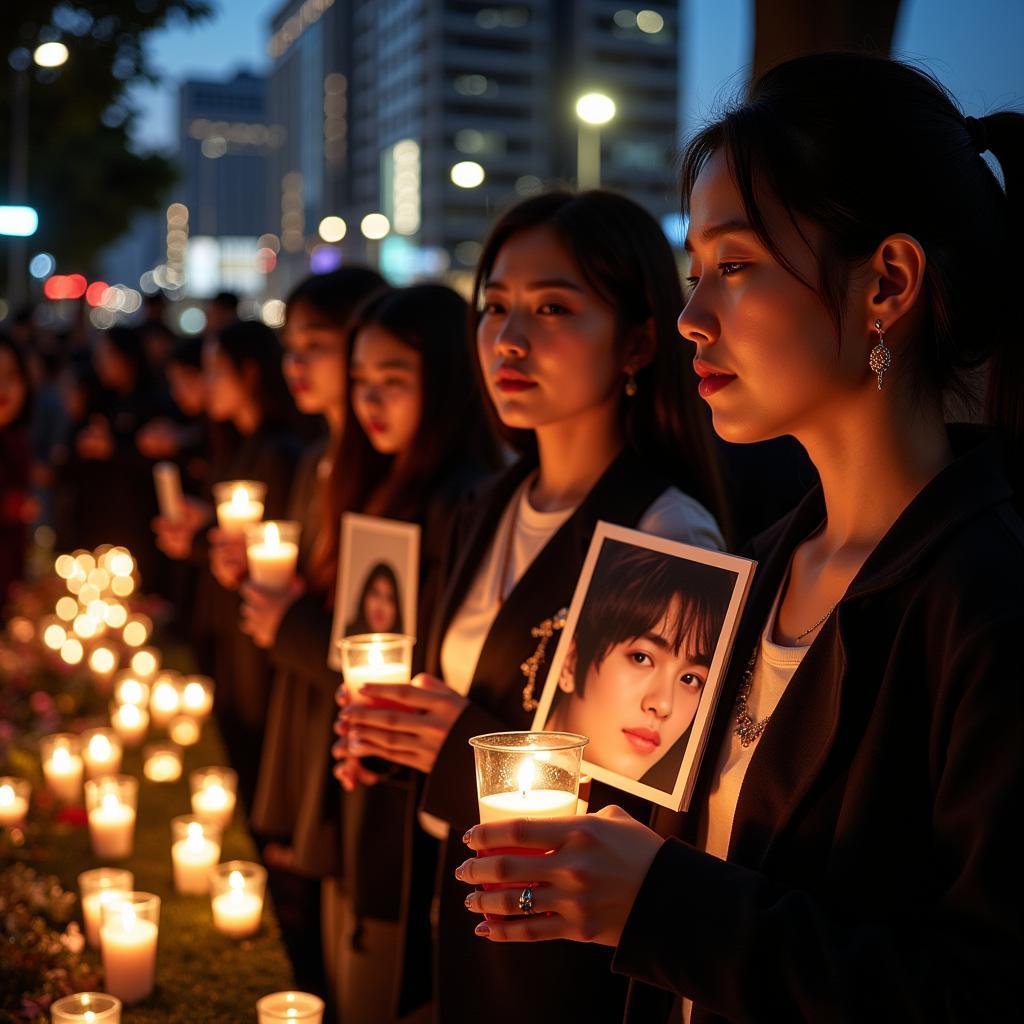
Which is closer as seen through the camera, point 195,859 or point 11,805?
point 195,859

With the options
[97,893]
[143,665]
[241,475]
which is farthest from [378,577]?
[143,665]

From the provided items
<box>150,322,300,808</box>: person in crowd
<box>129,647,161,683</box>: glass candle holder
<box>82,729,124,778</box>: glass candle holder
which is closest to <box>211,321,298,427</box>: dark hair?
<box>150,322,300,808</box>: person in crowd

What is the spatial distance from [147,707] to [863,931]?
6423mm

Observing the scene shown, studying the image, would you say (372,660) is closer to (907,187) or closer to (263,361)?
(907,187)

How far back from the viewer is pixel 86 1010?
9.27ft

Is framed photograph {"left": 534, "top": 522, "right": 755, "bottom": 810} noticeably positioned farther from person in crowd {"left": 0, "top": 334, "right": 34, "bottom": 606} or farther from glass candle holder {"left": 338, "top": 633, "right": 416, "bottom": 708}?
person in crowd {"left": 0, "top": 334, "right": 34, "bottom": 606}

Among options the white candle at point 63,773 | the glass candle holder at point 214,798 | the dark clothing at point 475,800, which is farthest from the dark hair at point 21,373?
the dark clothing at point 475,800

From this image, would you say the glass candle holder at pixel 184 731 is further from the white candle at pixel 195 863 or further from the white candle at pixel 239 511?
the white candle at pixel 195 863

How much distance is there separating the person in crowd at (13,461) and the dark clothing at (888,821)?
7717 mm

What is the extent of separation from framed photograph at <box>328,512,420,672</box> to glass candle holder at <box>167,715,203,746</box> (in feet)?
10.5

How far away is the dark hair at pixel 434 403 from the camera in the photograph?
4160mm

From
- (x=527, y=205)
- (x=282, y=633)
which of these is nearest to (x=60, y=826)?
(x=282, y=633)

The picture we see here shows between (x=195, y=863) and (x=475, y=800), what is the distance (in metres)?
2.21

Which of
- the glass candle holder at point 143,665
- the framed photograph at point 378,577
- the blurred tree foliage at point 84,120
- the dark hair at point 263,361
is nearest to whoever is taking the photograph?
the framed photograph at point 378,577
